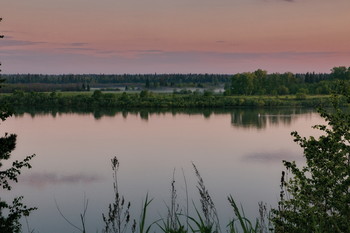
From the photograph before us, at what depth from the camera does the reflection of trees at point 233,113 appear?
4242 inches

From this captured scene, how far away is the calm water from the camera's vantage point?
44281 millimetres

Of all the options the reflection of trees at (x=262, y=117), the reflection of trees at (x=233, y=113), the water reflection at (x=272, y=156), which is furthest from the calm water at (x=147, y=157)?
the reflection of trees at (x=233, y=113)

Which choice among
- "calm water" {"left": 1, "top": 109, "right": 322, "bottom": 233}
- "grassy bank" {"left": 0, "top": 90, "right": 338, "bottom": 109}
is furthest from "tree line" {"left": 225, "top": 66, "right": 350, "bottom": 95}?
"calm water" {"left": 1, "top": 109, "right": 322, "bottom": 233}

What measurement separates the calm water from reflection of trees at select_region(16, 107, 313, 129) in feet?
1.41

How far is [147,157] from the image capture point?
67312 millimetres

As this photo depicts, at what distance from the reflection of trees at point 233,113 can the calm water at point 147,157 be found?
43 cm

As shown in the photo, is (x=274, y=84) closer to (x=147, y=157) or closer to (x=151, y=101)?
(x=151, y=101)

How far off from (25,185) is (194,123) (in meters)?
58.0

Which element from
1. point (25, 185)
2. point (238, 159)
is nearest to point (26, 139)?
point (25, 185)

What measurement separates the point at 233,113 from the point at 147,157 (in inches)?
2484

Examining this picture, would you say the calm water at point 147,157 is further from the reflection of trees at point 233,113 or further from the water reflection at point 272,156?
the reflection of trees at point 233,113

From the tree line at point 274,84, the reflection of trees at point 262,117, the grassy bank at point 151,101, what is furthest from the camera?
the tree line at point 274,84

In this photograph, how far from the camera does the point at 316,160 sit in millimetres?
10680

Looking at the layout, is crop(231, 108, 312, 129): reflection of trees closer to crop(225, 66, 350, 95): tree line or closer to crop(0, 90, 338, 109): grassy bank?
crop(0, 90, 338, 109): grassy bank
